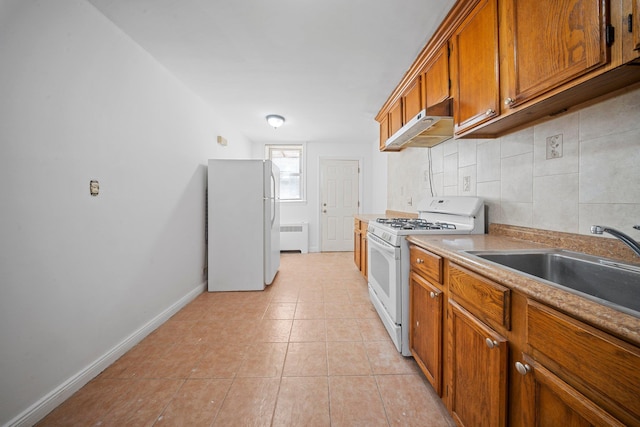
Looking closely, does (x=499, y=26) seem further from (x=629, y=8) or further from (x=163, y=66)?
(x=163, y=66)

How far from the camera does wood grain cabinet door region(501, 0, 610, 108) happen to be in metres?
0.83

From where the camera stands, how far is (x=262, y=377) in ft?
5.00

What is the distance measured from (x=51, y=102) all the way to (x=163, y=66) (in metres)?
1.24

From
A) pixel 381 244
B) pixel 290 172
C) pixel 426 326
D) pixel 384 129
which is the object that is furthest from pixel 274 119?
pixel 426 326

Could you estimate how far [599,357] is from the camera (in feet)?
1.73

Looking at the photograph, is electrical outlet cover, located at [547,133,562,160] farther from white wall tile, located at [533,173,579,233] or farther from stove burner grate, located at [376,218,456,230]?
stove burner grate, located at [376,218,456,230]

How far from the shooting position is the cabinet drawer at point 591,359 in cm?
48

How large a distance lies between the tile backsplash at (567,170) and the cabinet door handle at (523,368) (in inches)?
30.1

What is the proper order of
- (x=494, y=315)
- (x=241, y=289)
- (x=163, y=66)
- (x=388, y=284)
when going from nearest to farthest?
(x=494, y=315) < (x=388, y=284) < (x=163, y=66) < (x=241, y=289)

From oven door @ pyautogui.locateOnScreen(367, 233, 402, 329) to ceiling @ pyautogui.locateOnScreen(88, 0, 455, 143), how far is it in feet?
5.30

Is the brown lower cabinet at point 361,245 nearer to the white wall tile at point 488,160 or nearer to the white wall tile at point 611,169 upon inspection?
the white wall tile at point 488,160

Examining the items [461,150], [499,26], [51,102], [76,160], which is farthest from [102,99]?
[461,150]

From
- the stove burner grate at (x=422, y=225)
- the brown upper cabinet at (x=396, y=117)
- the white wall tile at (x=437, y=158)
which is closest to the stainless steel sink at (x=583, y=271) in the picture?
the stove burner grate at (x=422, y=225)

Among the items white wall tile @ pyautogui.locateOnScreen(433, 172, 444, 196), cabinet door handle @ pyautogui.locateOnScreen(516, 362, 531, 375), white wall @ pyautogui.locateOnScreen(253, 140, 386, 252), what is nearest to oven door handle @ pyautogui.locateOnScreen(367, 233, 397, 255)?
white wall tile @ pyautogui.locateOnScreen(433, 172, 444, 196)
